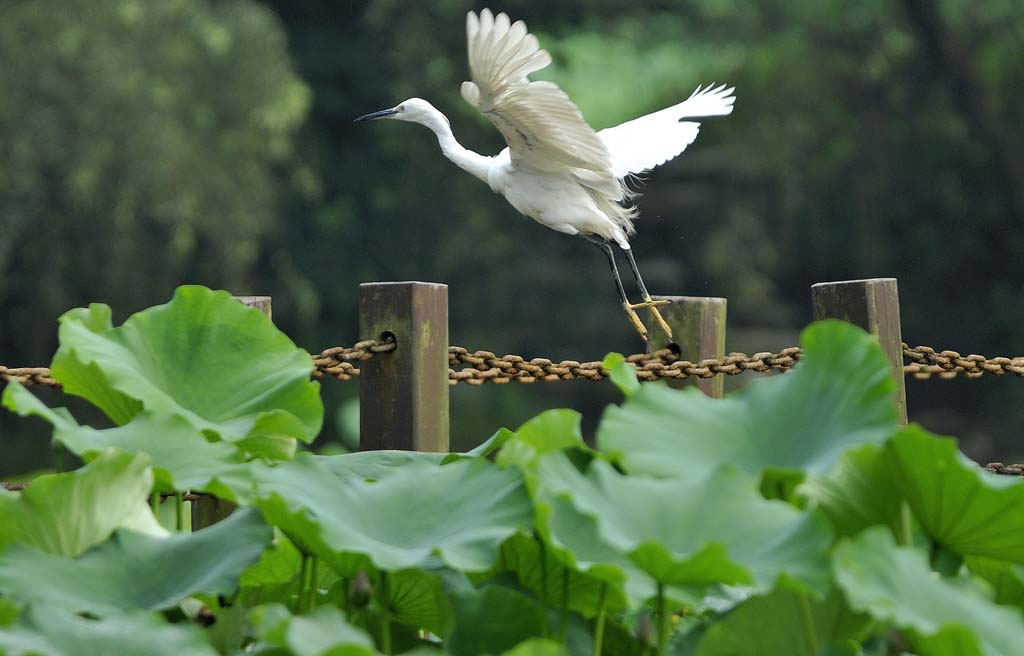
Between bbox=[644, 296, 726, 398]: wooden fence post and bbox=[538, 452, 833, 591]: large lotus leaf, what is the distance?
1.14 m

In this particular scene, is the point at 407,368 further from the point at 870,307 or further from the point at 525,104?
the point at 525,104

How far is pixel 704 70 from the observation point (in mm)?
9492

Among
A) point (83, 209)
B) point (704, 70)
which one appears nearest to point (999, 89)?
point (704, 70)

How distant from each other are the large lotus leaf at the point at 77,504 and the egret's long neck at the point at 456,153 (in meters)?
2.08

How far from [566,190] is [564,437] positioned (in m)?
1.88

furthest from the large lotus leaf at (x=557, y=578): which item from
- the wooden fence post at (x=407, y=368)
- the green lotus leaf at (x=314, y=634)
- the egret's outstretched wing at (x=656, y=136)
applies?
the egret's outstretched wing at (x=656, y=136)

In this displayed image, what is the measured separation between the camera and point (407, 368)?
147 centimetres

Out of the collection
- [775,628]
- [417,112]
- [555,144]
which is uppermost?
[417,112]

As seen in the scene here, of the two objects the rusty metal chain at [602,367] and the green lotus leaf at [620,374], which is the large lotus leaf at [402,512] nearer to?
the green lotus leaf at [620,374]

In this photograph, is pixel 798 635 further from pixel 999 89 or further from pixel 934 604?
pixel 999 89

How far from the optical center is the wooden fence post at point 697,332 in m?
1.74

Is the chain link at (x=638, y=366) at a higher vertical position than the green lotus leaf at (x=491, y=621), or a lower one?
higher

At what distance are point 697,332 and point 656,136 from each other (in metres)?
1.03

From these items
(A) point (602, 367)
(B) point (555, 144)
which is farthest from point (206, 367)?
(B) point (555, 144)
